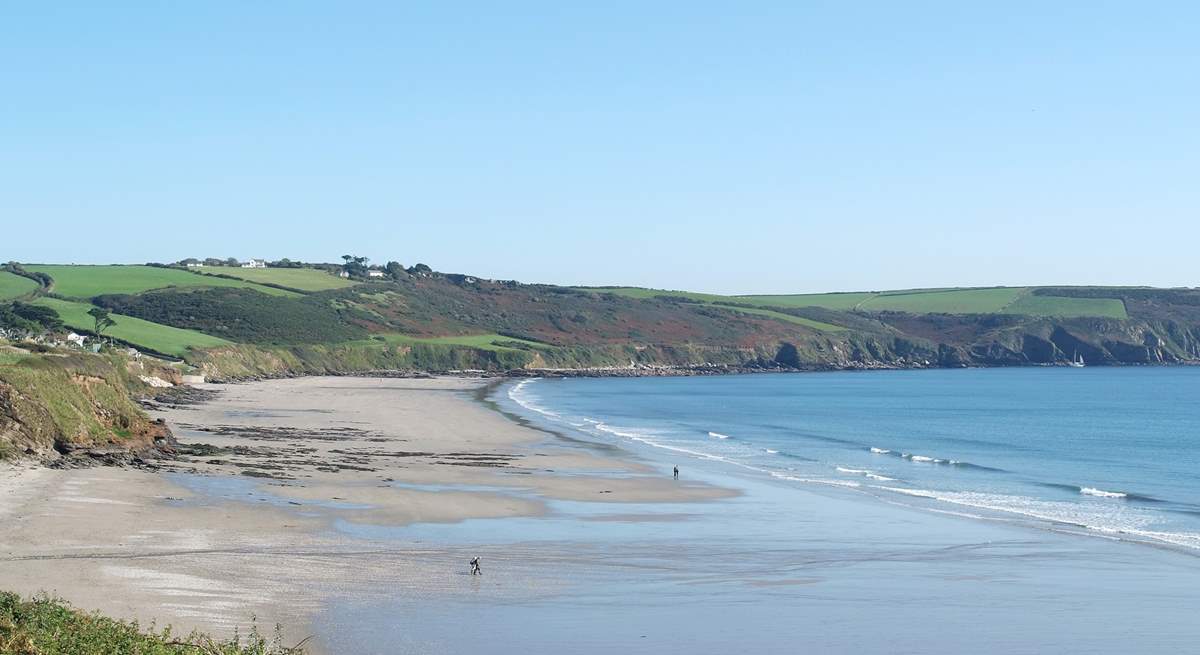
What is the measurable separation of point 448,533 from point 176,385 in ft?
233

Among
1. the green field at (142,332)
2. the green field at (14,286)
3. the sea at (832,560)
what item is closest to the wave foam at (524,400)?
the sea at (832,560)

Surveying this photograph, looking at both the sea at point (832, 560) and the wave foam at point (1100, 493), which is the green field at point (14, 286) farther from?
the wave foam at point (1100, 493)

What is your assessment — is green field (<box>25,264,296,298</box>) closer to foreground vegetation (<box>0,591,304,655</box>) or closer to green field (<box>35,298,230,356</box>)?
green field (<box>35,298,230,356</box>)

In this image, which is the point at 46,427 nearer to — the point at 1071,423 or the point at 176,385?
the point at 176,385

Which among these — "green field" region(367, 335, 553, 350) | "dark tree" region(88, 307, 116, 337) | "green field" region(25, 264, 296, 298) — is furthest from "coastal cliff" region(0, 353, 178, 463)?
"green field" region(367, 335, 553, 350)

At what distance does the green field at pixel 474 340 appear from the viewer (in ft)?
584

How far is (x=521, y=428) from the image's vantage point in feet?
260

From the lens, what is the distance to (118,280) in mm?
178500

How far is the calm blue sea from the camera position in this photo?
45844mm

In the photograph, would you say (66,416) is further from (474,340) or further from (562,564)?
(474,340)

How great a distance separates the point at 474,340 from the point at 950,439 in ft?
383

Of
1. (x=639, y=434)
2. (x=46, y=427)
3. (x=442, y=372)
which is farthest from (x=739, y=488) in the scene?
(x=442, y=372)

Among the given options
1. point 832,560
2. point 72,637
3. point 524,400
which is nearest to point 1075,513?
point 832,560

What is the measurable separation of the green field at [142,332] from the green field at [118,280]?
19232mm
